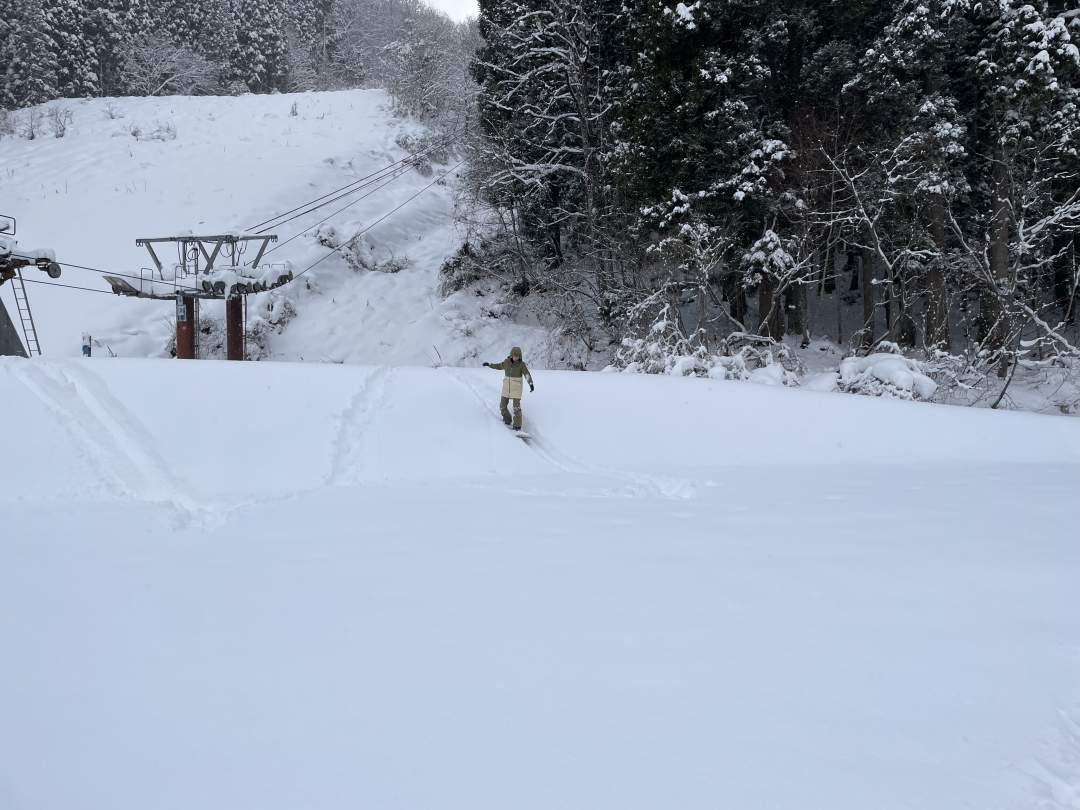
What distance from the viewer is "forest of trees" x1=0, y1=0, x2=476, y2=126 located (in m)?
40.8

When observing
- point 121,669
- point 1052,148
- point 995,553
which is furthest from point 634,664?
point 1052,148

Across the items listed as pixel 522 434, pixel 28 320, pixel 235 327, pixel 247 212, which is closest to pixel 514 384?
pixel 522 434

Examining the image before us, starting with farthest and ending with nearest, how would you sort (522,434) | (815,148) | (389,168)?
(389,168)
(815,148)
(522,434)

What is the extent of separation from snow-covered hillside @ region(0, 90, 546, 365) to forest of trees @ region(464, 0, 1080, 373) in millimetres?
6777

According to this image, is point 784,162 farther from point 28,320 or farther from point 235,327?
point 28,320

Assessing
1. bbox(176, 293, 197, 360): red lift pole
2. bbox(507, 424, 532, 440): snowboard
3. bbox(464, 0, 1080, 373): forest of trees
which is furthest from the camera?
bbox(176, 293, 197, 360): red lift pole

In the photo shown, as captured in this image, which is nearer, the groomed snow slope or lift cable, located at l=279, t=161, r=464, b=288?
the groomed snow slope

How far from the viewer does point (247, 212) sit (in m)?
29.4

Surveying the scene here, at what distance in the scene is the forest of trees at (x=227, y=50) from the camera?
4081cm

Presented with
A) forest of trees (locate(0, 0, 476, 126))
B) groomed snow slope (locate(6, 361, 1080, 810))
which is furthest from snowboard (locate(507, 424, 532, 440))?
forest of trees (locate(0, 0, 476, 126))

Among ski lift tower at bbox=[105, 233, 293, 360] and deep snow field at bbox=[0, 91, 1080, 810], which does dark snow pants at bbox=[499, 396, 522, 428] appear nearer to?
deep snow field at bbox=[0, 91, 1080, 810]

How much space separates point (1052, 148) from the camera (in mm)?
16953

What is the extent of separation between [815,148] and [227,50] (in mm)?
55221

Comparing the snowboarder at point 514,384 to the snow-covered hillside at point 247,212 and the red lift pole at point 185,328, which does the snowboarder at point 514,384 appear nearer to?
the snow-covered hillside at point 247,212
